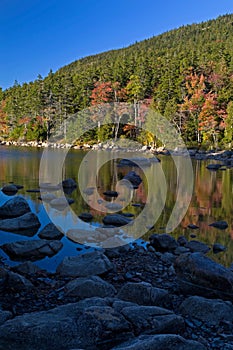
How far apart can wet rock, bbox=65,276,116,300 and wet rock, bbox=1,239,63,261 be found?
79.9 inches

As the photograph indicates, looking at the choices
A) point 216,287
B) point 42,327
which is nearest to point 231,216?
point 216,287

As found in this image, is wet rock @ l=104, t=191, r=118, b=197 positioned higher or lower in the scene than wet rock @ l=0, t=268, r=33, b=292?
higher

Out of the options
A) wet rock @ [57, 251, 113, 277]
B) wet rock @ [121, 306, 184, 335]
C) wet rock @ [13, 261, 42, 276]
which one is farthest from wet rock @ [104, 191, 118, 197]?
wet rock @ [121, 306, 184, 335]

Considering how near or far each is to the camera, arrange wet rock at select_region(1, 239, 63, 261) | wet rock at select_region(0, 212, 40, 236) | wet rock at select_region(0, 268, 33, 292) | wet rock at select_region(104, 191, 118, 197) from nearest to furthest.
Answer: wet rock at select_region(0, 268, 33, 292) < wet rock at select_region(1, 239, 63, 261) < wet rock at select_region(0, 212, 40, 236) < wet rock at select_region(104, 191, 118, 197)

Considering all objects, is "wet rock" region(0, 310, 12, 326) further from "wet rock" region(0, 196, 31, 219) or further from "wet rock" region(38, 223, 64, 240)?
"wet rock" region(0, 196, 31, 219)

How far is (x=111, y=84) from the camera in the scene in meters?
49.0

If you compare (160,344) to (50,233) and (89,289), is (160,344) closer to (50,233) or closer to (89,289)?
(89,289)

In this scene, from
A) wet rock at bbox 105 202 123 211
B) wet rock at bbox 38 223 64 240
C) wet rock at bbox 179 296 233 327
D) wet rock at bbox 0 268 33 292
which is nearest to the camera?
wet rock at bbox 179 296 233 327

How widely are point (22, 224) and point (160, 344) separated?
630 cm

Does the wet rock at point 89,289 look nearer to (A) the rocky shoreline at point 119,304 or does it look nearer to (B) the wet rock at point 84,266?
(A) the rocky shoreline at point 119,304

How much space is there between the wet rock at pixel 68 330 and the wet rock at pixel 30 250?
319 centimetres

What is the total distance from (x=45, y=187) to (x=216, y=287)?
36.8 feet

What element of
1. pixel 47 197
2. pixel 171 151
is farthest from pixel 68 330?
pixel 171 151

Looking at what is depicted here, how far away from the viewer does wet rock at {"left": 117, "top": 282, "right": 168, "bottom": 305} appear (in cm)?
454
